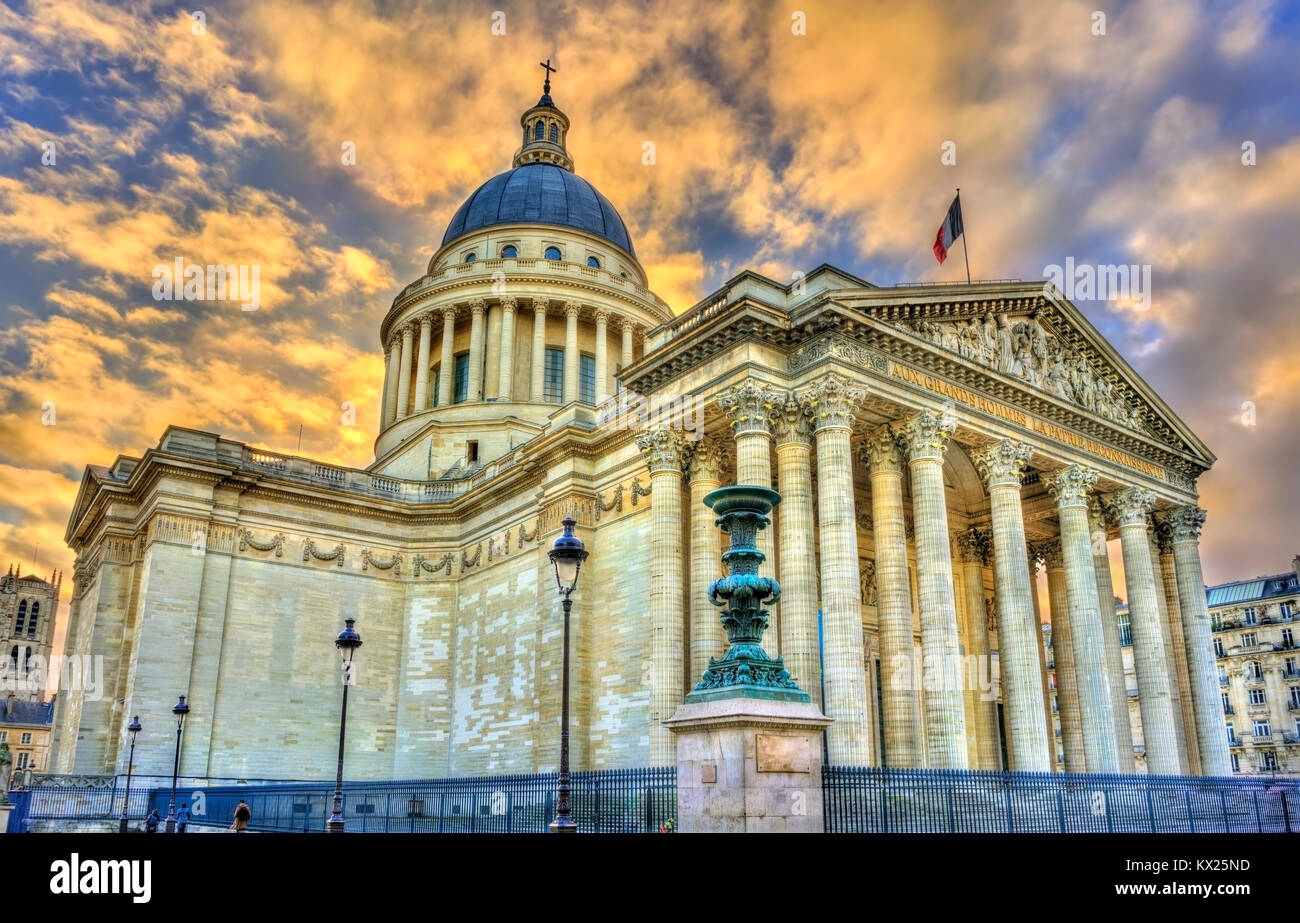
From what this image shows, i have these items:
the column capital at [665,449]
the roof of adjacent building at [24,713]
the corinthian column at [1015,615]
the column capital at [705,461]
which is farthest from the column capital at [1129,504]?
the roof of adjacent building at [24,713]

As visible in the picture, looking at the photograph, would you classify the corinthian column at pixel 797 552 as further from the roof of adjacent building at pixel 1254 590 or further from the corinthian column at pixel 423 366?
the roof of adjacent building at pixel 1254 590

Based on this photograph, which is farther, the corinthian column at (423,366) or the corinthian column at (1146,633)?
the corinthian column at (423,366)

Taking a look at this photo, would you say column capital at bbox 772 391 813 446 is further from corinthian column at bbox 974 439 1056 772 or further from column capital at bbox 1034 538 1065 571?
column capital at bbox 1034 538 1065 571

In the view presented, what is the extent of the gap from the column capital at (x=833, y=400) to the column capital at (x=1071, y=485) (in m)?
9.46

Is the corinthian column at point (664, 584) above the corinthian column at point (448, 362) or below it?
below

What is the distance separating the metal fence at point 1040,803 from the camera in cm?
1445

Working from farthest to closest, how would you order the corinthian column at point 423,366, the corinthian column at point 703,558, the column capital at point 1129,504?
1. the corinthian column at point 423,366
2. the column capital at point 1129,504
3. the corinthian column at point 703,558

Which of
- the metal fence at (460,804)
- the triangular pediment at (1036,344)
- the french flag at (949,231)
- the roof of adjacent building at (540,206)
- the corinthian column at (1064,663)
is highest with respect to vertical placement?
the roof of adjacent building at (540,206)

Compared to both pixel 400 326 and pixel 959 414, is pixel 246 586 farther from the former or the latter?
pixel 959 414

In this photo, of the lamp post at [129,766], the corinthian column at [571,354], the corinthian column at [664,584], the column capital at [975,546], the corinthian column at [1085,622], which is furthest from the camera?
the corinthian column at [571,354]

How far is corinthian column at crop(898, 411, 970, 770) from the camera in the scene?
24266mm

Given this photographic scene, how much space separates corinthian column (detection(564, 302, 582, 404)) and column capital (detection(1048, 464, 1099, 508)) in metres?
23.1

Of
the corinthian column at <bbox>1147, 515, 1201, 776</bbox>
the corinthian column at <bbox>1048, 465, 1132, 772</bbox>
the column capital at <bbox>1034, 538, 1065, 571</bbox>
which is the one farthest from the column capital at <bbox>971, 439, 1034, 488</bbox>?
the column capital at <bbox>1034, 538, 1065, 571</bbox>
